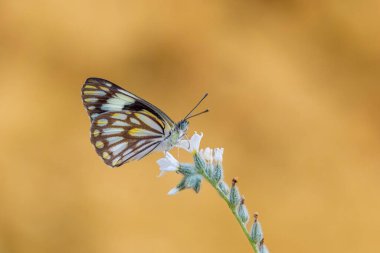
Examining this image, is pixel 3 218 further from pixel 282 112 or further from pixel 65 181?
pixel 282 112

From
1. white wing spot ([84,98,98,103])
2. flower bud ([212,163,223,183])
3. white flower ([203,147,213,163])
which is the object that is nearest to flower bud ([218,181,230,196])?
flower bud ([212,163,223,183])

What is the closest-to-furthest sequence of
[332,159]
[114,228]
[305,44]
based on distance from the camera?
[114,228]
[332,159]
[305,44]

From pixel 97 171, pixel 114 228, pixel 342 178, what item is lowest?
pixel 342 178

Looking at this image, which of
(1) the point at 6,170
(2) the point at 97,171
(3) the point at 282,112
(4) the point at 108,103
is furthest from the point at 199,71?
(4) the point at 108,103

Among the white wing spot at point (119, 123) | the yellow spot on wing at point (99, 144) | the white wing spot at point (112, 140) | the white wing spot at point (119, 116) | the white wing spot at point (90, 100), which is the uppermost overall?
the white wing spot at point (90, 100)

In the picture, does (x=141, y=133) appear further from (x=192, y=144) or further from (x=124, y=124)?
(x=192, y=144)

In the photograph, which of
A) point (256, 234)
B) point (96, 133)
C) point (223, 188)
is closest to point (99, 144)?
point (96, 133)

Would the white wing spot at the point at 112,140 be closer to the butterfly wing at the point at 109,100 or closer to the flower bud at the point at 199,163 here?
the butterfly wing at the point at 109,100

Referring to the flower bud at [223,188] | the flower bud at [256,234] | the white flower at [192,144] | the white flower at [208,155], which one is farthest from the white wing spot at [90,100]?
the flower bud at [256,234]
